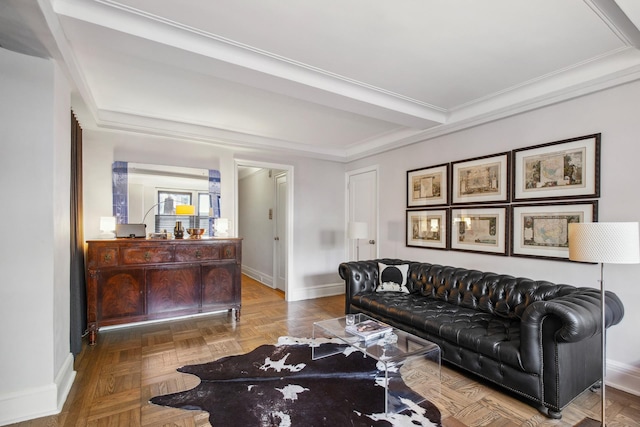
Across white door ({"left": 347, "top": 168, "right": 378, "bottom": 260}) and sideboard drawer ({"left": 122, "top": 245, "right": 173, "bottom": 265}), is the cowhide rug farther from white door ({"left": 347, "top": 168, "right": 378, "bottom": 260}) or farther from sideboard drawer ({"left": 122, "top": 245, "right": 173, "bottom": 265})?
white door ({"left": 347, "top": 168, "right": 378, "bottom": 260})

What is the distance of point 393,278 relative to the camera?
384cm

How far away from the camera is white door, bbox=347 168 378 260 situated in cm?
511

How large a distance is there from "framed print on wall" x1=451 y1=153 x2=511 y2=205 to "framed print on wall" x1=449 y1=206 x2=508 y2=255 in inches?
5.0

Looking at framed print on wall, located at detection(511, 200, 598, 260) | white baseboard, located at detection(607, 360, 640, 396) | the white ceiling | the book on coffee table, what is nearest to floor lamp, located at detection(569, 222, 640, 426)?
white baseboard, located at detection(607, 360, 640, 396)

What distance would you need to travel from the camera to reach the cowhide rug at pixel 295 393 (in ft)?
6.56

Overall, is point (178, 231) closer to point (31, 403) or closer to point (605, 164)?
point (31, 403)

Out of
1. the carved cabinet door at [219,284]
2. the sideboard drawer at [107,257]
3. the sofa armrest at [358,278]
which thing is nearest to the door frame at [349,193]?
the sofa armrest at [358,278]

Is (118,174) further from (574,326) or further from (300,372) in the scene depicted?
(574,326)

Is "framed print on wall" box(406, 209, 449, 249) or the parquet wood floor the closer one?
the parquet wood floor

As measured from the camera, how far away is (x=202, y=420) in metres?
1.99

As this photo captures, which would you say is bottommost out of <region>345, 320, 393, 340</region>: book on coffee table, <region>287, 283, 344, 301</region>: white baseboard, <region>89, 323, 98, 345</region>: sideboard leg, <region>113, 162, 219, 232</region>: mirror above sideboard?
<region>287, 283, 344, 301</region>: white baseboard

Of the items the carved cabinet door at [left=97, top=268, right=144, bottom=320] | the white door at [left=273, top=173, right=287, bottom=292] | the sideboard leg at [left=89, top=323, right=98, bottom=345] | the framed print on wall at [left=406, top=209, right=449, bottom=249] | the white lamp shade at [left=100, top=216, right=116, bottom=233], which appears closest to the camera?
the sideboard leg at [left=89, top=323, right=98, bottom=345]

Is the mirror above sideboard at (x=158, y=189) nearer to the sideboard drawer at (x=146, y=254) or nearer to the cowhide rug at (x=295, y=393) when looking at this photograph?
the sideboard drawer at (x=146, y=254)

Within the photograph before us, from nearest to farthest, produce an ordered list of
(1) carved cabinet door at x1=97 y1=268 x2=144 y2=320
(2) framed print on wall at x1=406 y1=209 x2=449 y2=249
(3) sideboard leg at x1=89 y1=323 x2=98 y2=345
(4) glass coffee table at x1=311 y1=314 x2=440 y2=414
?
1. (4) glass coffee table at x1=311 y1=314 x2=440 y2=414
2. (3) sideboard leg at x1=89 y1=323 x2=98 y2=345
3. (1) carved cabinet door at x1=97 y1=268 x2=144 y2=320
4. (2) framed print on wall at x1=406 y1=209 x2=449 y2=249
